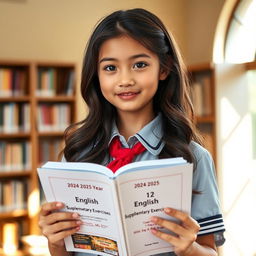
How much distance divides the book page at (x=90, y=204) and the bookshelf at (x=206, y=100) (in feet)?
10.5

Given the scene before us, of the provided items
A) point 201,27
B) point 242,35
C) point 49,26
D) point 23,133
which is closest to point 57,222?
point 23,133

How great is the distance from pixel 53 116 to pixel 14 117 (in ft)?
1.32

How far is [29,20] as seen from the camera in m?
4.57

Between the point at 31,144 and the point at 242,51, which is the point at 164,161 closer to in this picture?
the point at 31,144

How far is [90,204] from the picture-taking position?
1137 mm

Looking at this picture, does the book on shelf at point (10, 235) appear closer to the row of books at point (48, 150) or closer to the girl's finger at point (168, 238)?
the row of books at point (48, 150)

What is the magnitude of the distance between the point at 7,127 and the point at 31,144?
0.90ft

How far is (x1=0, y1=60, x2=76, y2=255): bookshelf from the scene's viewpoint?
423 cm

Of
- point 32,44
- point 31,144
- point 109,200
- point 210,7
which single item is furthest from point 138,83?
point 210,7

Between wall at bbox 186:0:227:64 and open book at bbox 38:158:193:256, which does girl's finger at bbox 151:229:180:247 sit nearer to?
open book at bbox 38:158:193:256

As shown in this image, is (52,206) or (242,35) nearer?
(52,206)

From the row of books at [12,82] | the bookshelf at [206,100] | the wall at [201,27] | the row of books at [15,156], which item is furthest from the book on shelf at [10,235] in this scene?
the wall at [201,27]

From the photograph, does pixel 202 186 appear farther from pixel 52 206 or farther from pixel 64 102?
pixel 64 102

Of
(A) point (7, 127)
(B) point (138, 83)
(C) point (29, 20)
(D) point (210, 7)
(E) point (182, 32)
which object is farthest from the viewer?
(E) point (182, 32)
